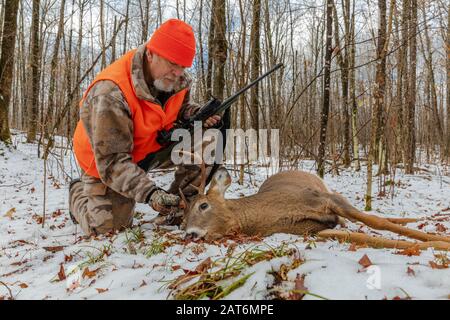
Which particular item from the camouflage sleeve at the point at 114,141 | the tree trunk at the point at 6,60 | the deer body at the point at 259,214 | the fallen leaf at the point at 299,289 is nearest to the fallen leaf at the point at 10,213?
the camouflage sleeve at the point at 114,141

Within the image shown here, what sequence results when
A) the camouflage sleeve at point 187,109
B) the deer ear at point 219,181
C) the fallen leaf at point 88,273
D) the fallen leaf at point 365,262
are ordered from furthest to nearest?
the camouflage sleeve at point 187,109 → the deer ear at point 219,181 → the fallen leaf at point 88,273 → the fallen leaf at point 365,262

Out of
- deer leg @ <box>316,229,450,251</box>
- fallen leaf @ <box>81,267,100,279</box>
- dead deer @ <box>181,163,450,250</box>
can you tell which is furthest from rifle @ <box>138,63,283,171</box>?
fallen leaf @ <box>81,267,100,279</box>

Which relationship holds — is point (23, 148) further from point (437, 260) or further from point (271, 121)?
point (437, 260)

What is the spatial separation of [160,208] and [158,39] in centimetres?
167

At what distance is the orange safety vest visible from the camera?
4.05m

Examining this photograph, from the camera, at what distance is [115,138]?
153 inches

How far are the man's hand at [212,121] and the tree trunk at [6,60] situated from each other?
897 centimetres

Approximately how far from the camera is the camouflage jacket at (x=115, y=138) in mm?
3811

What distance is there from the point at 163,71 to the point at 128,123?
651mm

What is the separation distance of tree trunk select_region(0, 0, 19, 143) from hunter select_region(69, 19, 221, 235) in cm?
829

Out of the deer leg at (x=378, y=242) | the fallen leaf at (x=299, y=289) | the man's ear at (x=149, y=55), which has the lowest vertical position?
the deer leg at (x=378, y=242)

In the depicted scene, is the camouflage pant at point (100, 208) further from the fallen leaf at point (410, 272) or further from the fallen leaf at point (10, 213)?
the fallen leaf at point (410, 272)

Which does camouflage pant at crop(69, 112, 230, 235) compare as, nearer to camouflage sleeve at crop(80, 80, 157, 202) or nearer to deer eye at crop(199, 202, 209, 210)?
camouflage sleeve at crop(80, 80, 157, 202)
